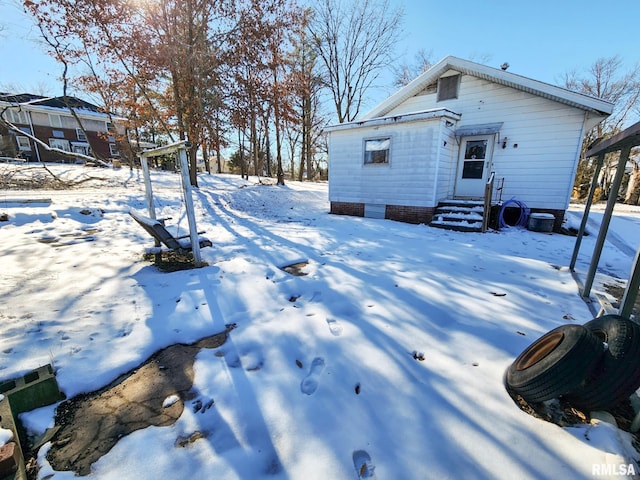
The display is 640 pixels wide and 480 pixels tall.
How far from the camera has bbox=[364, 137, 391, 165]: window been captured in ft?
28.5

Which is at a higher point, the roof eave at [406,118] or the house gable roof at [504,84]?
the house gable roof at [504,84]

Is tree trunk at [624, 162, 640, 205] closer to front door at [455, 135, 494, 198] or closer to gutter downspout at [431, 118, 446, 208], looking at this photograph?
front door at [455, 135, 494, 198]

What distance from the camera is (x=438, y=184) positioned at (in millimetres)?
8258

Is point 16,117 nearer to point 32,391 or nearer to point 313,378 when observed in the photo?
point 32,391

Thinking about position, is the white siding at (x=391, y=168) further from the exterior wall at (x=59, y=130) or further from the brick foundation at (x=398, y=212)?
the exterior wall at (x=59, y=130)

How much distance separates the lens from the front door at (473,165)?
28.5 ft

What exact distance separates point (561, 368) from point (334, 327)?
5.47 feet

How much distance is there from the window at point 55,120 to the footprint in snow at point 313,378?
36.8 meters

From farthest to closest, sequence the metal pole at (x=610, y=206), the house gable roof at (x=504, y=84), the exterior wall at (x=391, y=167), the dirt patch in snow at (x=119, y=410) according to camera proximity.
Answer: the exterior wall at (x=391, y=167), the house gable roof at (x=504, y=84), the metal pole at (x=610, y=206), the dirt patch in snow at (x=119, y=410)

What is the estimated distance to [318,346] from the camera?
2.39 m

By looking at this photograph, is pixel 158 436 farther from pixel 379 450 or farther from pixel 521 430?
pixel 521 430

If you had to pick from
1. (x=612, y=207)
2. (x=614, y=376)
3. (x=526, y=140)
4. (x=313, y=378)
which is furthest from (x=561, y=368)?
(x=526, y=140)

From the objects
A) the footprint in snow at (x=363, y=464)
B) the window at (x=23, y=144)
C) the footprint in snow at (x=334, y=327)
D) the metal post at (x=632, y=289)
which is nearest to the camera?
the footprint in snow at (x=363, y=464)

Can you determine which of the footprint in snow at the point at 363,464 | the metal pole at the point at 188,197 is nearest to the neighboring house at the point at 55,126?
the metal pole at the point at 188,197
